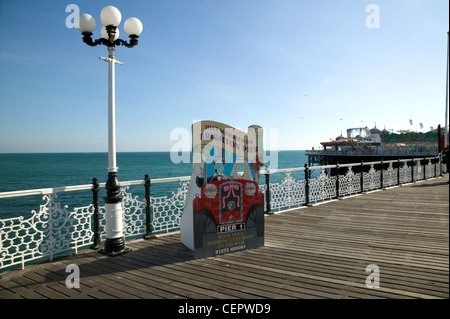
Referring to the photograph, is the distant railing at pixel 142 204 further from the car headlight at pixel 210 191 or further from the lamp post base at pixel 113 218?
the car headlight at pixel 210 191

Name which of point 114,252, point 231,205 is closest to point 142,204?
point 114,252

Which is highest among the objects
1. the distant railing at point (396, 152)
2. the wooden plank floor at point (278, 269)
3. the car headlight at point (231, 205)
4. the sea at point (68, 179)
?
the distant railing at point (396, 152)

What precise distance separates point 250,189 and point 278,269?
145cm

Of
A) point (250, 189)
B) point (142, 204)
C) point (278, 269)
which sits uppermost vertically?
point (250, 189)

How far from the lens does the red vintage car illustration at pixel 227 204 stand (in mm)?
4469

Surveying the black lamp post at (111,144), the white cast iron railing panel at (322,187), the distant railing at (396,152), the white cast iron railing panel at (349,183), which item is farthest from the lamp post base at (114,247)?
the distant railing at (396,152)

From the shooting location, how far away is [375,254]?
4488 mm

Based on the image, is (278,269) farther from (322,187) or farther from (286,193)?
(322,187)

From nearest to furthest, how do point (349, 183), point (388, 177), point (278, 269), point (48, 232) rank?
point (278, 269) < point (48, 232) < point (349, 183) < point (388, 177)

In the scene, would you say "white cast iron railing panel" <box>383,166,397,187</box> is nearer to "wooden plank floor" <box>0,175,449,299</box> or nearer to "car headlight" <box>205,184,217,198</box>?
"wooden plank floor" <box>0,175,449,299</box>

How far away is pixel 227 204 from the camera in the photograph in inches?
184

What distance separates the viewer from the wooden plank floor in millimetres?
3322

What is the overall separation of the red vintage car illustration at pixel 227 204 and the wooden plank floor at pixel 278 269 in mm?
445
